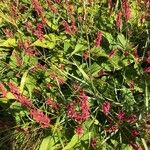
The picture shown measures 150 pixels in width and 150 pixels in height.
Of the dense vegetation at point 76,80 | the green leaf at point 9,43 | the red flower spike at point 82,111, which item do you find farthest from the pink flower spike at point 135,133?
the green leaf at point 9,43

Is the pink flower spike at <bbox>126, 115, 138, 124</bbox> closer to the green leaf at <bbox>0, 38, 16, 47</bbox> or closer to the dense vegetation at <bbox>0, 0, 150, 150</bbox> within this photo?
the dense vegetation at <bbox>0, 0, 150, 150</bbox>

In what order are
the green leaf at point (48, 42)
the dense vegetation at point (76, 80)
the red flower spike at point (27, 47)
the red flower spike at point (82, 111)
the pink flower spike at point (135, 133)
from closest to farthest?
the red flower spike at point (82, 111) < the pink flower spike at point (135, 133) < the dense vegetation at point (76, 80) < the red flower spike at point (27, 47) < the green leaf at point (48, 42)

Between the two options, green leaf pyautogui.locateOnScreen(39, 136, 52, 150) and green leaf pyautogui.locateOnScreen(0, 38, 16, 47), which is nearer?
green leaf pyautogui.locateOnScreen(39, 136, 52, 150)

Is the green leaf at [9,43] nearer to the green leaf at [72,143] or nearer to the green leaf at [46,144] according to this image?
the green leaf at [46,144]

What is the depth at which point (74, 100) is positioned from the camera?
105 inches

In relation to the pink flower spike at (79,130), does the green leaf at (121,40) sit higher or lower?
higher

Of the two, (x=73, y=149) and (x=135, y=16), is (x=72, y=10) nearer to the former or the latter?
(x=135, y=16)

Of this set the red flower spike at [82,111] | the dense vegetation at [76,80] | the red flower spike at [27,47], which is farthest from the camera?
the red flower spike at [27,47]

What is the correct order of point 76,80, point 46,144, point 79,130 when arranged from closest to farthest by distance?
point 79,130
point 46,144
point 76,80

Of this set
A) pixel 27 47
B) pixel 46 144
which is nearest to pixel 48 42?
pixel 27 47

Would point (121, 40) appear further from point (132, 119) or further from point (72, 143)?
point (72, 143)

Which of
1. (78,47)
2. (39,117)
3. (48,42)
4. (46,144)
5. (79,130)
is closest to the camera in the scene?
(39,117)

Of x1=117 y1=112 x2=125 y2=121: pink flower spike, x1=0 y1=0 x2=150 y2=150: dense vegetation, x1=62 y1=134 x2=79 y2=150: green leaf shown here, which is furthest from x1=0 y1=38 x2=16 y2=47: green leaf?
x1=117 y1=112 x2=125 y2=121: pink flower spike

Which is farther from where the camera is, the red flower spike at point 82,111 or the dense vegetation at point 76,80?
the dense vegetation at point 76,80
